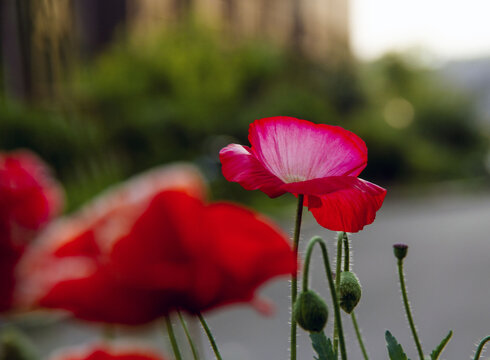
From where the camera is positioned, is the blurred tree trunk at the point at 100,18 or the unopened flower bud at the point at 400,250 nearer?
the unopened flower bud at the point at 400,250

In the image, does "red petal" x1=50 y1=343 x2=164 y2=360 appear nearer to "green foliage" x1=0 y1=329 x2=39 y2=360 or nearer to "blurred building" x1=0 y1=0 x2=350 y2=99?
"green foliage" x1=0 y1=329 x2=39 y2=360

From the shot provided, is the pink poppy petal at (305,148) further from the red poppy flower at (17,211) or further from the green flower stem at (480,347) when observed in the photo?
the red poppy flower at (17,211)

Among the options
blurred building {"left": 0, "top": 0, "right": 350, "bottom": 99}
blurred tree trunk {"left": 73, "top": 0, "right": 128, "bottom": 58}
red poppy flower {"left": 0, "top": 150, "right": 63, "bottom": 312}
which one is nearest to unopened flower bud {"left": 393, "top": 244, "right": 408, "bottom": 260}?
red poppy flower {"left": 0, "top": 150, "right": 63, "bottom": 312}

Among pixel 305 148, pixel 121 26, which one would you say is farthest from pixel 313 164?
pixel 121 26

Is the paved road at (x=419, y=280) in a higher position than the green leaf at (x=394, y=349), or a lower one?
lower

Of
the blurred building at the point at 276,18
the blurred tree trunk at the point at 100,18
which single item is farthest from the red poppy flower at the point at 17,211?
the blurred tree trunk at the point at 100,18

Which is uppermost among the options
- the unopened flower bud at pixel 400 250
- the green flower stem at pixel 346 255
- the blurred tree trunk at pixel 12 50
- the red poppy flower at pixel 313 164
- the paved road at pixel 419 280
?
the red poppy flower at pixel 313 164

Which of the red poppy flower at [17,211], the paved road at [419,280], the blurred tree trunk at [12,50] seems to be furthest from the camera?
the blurred tree trunk at [12,50]
